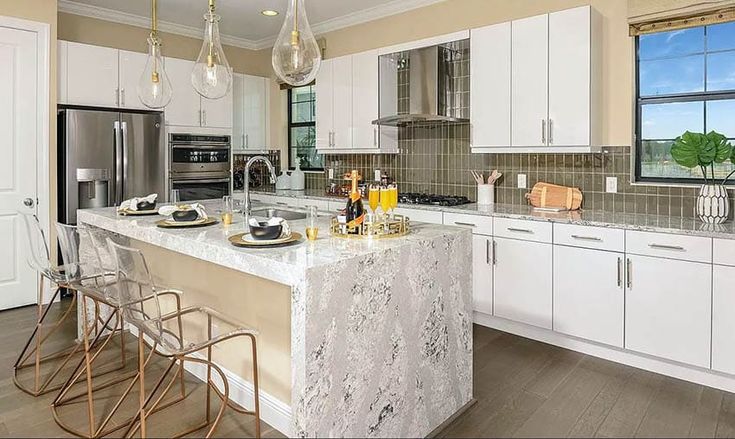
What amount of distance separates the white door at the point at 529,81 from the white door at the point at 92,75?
3.70 meters

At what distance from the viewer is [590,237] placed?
3395 mm

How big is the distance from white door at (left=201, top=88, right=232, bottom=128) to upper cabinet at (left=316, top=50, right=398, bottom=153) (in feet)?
3.63

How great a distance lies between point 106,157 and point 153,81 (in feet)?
5.83

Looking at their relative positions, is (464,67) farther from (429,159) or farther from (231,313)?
(231,313)

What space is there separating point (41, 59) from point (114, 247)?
3207 millimetres

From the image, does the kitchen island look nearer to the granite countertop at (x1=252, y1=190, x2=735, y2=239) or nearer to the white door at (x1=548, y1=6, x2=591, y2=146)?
the granite countertop at (x1=252, y1=190, x2=735, y2=239)

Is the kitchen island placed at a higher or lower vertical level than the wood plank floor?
higher

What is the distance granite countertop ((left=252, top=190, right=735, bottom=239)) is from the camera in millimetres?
3016

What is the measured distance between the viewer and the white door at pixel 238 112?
6418mm

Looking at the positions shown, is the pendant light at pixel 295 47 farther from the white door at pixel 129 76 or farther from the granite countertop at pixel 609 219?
the white door at pixel 129 76

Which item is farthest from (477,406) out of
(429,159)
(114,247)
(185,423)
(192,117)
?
(192,117)

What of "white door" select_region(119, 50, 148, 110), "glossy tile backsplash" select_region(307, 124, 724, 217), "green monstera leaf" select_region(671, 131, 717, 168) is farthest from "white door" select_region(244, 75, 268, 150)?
"green monstera leaf" select_region(671, 131, 717, 168)

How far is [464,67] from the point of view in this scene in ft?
15.4

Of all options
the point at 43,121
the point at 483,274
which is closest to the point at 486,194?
the point at 483,274
